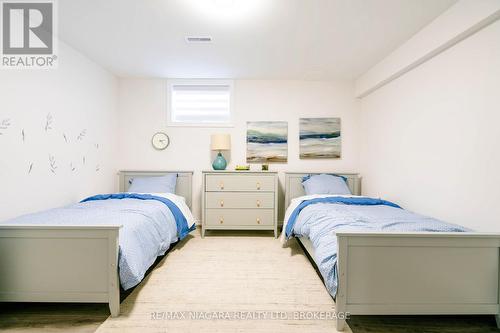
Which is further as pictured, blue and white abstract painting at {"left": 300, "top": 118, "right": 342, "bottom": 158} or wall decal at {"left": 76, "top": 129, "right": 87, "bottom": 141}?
blue and white abstract painting at {"left": 300, "top": 118, "right": 342, "bottom": 158}

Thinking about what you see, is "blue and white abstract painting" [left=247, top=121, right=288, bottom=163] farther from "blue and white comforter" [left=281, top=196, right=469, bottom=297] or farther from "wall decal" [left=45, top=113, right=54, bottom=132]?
"wall decal" [left=45, top=113, right=54, bottom=132]

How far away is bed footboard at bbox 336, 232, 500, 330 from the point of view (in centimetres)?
159

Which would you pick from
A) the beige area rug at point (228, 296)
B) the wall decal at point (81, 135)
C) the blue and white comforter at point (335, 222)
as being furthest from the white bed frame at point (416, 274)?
the wall decal at point (81, 135)

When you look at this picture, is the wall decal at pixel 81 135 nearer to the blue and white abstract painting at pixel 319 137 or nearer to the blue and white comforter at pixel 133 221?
the blue and white comforter at pixel 133 221

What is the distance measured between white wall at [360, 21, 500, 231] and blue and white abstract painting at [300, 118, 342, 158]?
778mm

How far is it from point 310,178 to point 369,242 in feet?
7.09

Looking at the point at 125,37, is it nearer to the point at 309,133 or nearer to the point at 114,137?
the point at 114,137

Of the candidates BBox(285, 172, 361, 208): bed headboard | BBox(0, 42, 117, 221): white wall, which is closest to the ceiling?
BBox(0, 42, 117, 221): white wall

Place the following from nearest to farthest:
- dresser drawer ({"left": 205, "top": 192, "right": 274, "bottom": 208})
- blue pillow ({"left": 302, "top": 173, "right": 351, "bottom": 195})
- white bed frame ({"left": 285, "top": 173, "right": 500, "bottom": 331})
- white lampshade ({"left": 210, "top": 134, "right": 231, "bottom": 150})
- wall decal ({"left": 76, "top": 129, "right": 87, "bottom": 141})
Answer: white bed frame ({"left": 285, "top": 173, "right": 500, "bottom": 331}) < wall decal ({"left": 76, "top": 129, "right": 87, "bottom": 141}) < blue pillow ({"left": 302, "top": 173, "right": 351, "bottom": 195}) < dresser drawer ({"left": 205, "top": 192, "right": 274, "bottom": 208}) < white lampshade ({"left": 210, "top": 134, "right": 231, "bottom": 150})

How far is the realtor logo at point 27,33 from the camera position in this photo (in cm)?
222

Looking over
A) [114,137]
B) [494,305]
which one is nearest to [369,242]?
[494,305]

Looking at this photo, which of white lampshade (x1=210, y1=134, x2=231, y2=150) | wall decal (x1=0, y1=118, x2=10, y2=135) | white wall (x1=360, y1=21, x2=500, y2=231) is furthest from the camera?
white lampshade (x1=210, y1=134, x2=231, y2=150)

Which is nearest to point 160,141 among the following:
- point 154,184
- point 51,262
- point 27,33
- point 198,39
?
point 154,184

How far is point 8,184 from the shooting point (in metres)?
2.23
